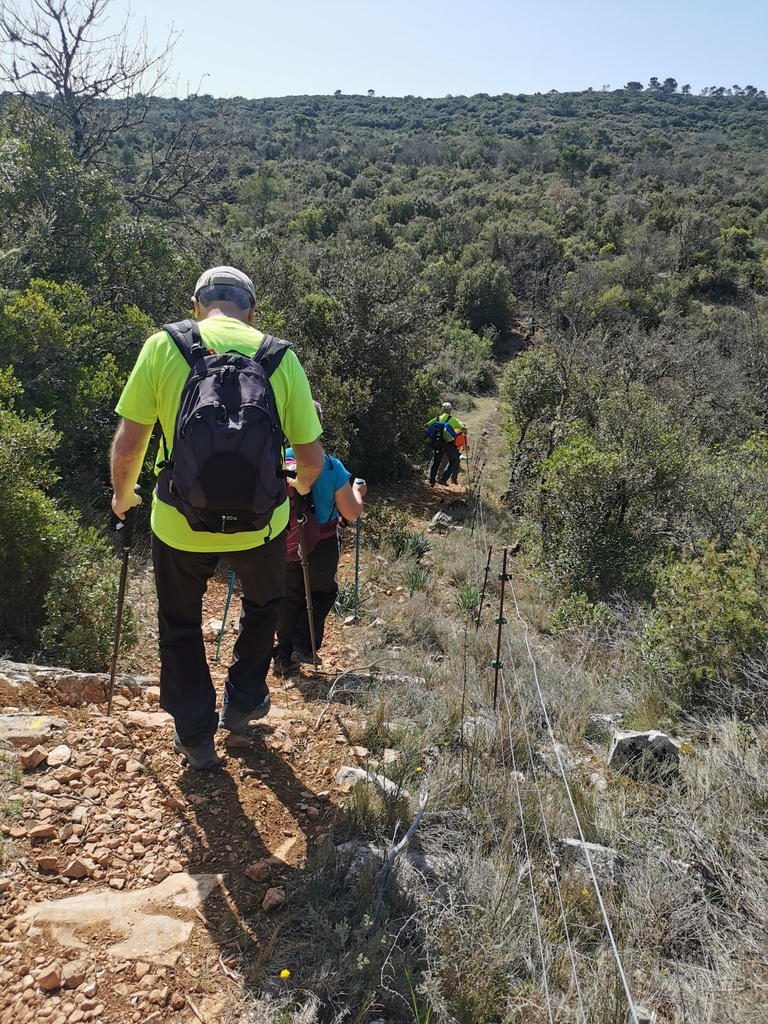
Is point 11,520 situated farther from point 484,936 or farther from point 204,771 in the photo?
point 484,936

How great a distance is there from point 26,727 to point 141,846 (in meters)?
0.83

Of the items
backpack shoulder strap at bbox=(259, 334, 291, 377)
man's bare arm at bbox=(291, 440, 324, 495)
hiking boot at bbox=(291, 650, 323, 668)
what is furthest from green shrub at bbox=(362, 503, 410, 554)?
backpack shoulder strap at bbox=(259, 334, 291, 377)

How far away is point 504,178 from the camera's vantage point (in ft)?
129

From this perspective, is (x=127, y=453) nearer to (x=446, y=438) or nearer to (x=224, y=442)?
(x=224, y=442)

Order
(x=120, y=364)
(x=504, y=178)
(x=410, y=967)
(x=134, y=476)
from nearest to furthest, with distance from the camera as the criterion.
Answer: (x=410, y=967), (x=134, y=476), (x=120, y=364), (x=504, y=178)

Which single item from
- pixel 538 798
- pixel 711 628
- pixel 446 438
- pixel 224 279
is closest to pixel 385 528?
pixel 446 438

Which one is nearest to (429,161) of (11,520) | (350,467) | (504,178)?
(504,178)

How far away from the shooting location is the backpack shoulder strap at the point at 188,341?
7.18 feet

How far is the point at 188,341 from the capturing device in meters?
2.21

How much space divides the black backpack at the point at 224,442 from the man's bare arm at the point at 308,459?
0.32m

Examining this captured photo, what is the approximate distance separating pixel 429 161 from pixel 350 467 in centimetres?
4113

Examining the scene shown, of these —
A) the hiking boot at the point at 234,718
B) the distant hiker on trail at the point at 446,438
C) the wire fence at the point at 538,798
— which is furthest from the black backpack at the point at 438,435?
the hiking boot at the point at 234,718

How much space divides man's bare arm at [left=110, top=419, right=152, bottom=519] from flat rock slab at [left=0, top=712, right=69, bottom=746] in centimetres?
108

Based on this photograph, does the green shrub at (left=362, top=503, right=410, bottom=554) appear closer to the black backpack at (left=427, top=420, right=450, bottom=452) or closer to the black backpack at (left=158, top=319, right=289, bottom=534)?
the black backpack at (left=427, top=420, right=450, bottom=452)
